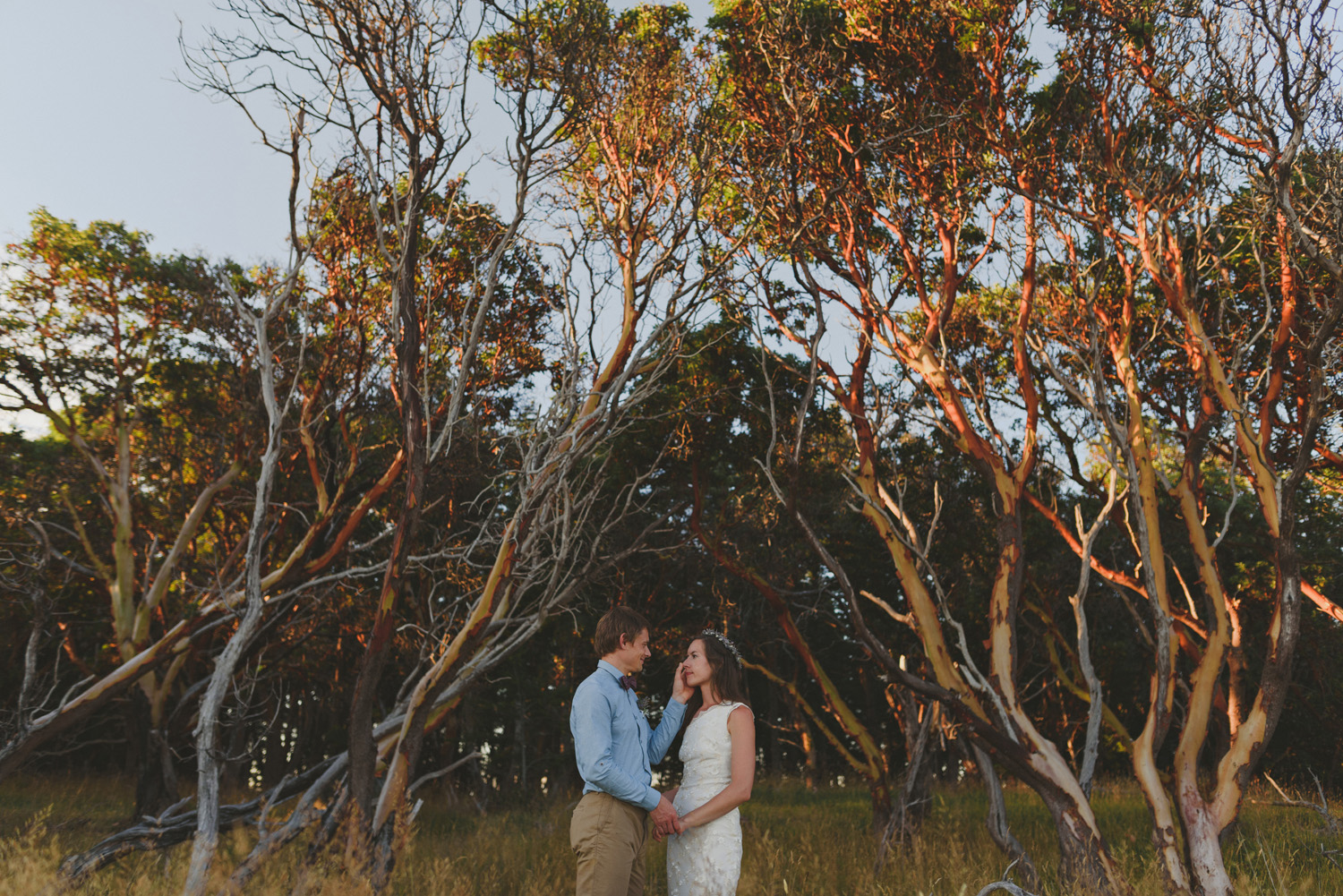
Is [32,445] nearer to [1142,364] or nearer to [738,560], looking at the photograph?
[738,560]

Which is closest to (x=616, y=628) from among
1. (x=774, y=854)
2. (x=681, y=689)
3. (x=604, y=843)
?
(x=681, y=689)

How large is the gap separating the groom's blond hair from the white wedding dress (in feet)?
1.73

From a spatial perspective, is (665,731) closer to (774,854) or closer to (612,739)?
(612,739)

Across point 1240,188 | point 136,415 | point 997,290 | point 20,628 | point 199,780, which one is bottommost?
point 199,780

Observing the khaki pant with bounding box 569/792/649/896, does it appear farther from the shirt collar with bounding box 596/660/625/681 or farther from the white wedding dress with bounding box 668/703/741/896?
the shirt collar with bounding box 596/660/625/681

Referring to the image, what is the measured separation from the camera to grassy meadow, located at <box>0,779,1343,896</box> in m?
5.45

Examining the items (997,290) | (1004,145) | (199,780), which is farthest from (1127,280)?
(199,780)

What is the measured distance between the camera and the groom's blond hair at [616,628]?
3.71 m

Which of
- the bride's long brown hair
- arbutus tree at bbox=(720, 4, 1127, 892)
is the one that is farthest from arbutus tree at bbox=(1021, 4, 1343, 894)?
the bride's long brown hair

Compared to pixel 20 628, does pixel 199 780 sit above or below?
below

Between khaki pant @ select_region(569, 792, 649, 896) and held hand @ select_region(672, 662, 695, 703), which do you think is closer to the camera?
khaki pant @ select_region(569, 792, 649, 896)

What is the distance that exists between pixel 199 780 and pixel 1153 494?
8.11m

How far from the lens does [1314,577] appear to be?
48.5 feet

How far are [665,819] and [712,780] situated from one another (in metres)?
0.28
